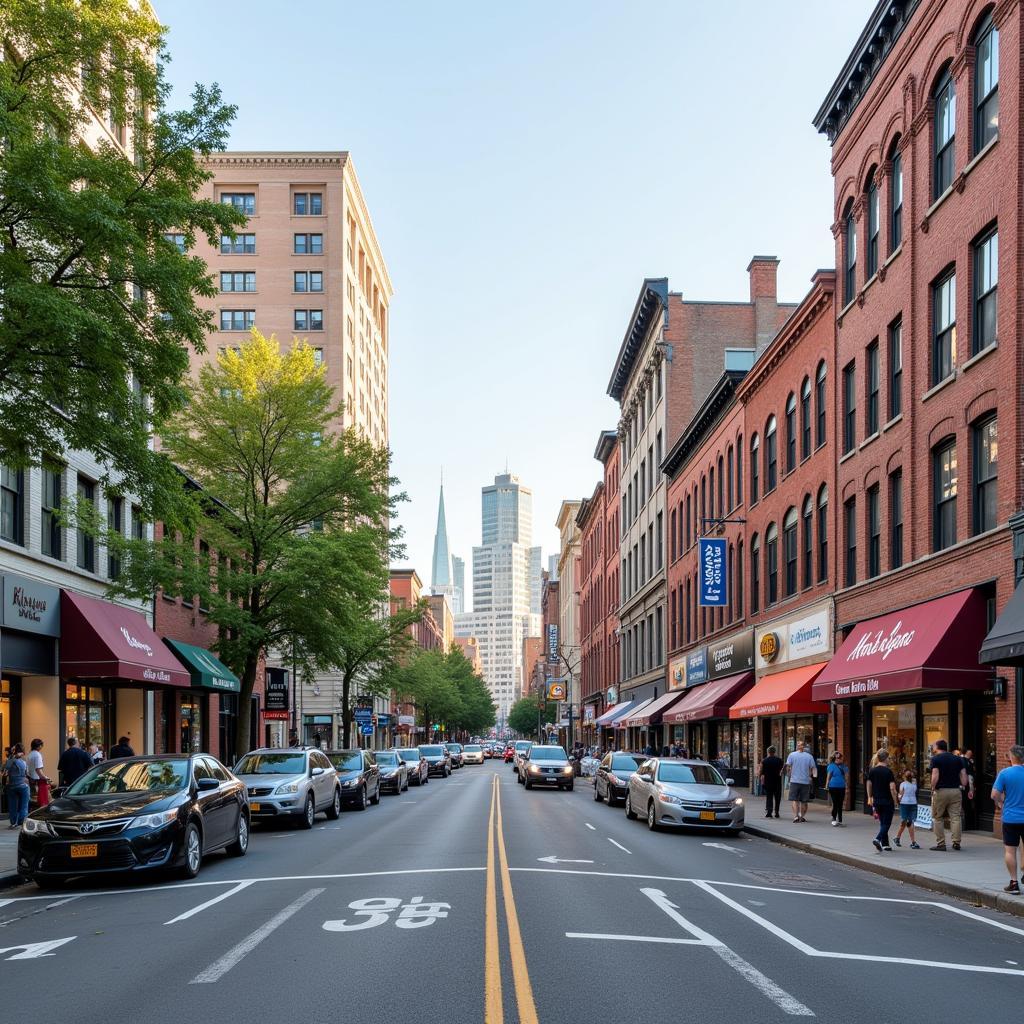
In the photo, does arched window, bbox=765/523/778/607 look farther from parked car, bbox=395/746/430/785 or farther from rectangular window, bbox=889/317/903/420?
parked car, bbox=395/746/430/785

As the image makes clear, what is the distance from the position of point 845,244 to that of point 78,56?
21.0 meters

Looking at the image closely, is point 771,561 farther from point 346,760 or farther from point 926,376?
point 346,760

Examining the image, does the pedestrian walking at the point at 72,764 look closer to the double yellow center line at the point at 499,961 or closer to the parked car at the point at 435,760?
the double yellow center line at the point at 499,961

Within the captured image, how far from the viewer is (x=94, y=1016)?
7.47 m

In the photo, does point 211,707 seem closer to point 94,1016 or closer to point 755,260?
point 755,260

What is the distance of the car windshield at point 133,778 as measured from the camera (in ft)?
48.7

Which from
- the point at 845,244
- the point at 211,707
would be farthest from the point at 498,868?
the point at 211,707

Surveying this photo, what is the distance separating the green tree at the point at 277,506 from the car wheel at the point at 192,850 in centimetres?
1630

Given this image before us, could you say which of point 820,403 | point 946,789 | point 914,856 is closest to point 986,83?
point 820,403

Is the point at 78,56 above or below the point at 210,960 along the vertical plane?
above

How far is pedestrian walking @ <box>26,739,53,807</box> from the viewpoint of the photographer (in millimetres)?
21547

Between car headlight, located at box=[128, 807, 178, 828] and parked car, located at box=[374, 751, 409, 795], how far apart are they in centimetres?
2363

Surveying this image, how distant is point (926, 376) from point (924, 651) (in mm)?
6180

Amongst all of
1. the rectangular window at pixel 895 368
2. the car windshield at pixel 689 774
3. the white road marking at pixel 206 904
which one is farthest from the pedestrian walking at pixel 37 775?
the rectangular window at pixel 895 368
